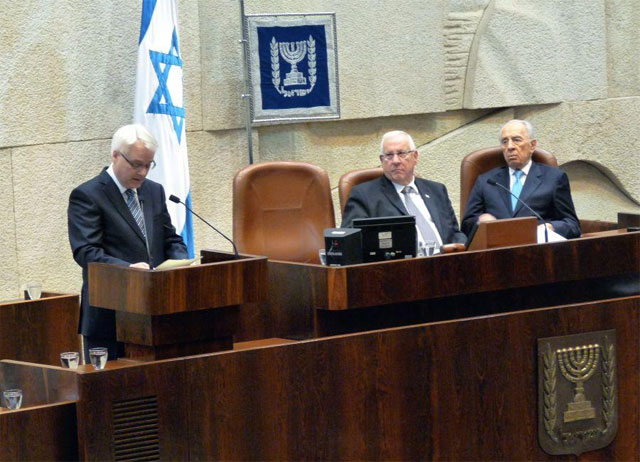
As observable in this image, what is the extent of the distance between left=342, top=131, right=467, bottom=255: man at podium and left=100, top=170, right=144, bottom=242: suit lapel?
117 cm

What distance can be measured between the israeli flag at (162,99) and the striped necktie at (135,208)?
57.2 inches

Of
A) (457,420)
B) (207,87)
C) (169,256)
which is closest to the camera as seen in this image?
(457,420)

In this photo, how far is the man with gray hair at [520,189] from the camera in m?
5.59

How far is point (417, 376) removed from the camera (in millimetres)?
3770

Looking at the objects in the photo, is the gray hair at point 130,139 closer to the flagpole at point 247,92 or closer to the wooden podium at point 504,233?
the wooden podium at point 504,233

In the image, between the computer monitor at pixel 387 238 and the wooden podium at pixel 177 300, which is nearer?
the wooden podium at pixel 177 300

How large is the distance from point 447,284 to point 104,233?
1.23 m

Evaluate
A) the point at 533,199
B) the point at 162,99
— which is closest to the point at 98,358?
the point at 162,99

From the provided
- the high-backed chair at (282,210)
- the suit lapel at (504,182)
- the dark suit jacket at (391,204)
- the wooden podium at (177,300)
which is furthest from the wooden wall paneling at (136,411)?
the suit lapel at (504,182)

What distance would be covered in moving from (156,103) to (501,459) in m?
2.67

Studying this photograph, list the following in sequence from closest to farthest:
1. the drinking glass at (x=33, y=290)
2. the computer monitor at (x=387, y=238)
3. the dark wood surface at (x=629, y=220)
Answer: the computer monitor at (x=387, y=238) < the drinking glass at (x=33, y=290) < the dark wood surface at (x=629, y=220)

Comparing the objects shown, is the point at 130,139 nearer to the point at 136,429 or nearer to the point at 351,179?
the point at 136,429

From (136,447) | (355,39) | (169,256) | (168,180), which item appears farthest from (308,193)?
(136,447)

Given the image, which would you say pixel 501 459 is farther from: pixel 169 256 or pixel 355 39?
pixel 355 39
